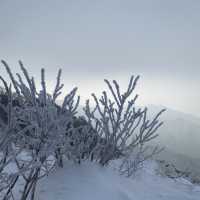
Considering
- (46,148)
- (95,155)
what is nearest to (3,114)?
(95,155)

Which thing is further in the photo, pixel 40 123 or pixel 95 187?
pixel 95 187

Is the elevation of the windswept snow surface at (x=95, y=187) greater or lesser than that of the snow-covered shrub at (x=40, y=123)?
lesser

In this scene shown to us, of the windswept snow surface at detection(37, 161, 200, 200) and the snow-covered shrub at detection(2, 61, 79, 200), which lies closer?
the snow-covered shrub at detection(2, 61, 79, 200)

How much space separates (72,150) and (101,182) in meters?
0.69

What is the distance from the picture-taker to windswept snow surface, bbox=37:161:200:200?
14.6 ft

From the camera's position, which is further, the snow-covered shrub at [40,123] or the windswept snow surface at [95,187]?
the windswept snow surface at [95,187]

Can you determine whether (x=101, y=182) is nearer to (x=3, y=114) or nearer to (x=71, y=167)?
(x=71, y=167)

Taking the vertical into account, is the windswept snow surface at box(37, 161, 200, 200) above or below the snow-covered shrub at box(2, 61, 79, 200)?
below

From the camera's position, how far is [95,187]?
4.64m

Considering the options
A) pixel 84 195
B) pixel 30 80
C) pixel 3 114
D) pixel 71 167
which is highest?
pixel 3 114

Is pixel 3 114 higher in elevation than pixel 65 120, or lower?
higher

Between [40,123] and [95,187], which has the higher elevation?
[40,123]

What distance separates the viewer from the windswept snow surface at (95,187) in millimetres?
4461

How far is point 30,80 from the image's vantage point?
417 cm
